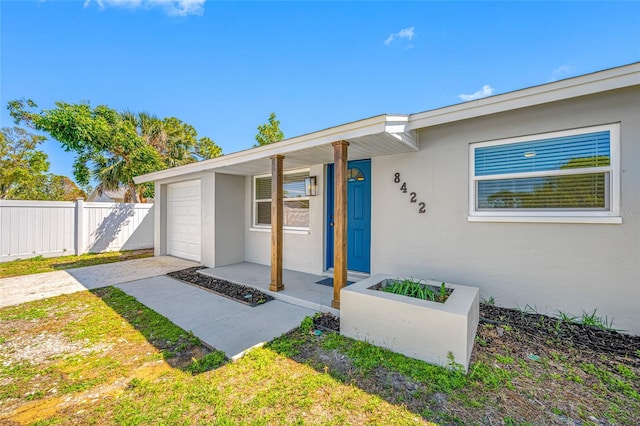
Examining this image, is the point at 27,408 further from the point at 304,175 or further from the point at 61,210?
the point at 61,210

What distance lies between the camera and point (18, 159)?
14562mm

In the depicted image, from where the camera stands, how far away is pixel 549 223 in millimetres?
3334


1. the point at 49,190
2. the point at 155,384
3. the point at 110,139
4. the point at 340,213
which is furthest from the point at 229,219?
the point at 49,190

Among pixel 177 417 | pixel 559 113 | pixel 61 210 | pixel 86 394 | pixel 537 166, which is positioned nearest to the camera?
pixel 177 417

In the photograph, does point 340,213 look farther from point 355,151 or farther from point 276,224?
point 276,224

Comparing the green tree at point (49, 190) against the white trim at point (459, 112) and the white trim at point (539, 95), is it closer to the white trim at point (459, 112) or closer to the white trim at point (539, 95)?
the white trim at point (459, 112)

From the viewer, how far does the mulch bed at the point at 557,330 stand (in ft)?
9.01

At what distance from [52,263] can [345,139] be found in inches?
365

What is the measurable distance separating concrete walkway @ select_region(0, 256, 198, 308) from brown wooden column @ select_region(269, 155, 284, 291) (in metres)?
3.44

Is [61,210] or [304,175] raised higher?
[304,175]

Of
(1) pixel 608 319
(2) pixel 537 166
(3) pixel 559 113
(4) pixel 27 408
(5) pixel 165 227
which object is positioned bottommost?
(4) pixel 27 408

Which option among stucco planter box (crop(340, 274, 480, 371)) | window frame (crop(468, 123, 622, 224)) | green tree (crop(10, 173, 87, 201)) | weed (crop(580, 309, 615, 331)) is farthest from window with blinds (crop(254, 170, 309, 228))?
green tree (crop(10, 173, 87, 201))

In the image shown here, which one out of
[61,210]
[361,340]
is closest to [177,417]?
[361,340]

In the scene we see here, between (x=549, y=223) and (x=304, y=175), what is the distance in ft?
14.5
